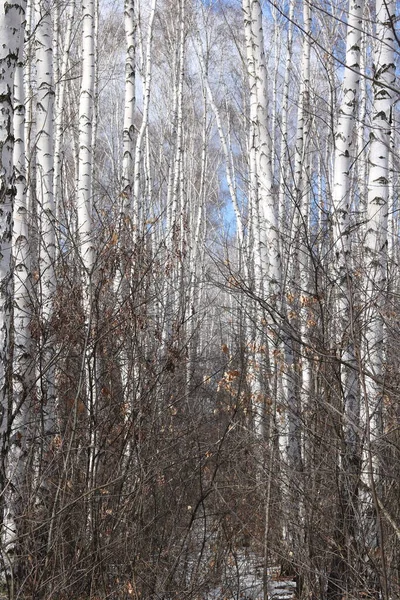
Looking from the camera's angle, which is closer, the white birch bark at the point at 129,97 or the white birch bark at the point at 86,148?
the white birch bark at the point at 86,148

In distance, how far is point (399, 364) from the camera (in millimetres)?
4586

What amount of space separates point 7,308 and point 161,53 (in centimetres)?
1699

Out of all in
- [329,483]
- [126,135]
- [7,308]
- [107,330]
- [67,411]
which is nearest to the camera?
[7,308]

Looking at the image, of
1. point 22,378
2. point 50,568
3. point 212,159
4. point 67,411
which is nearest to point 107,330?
point 22,378

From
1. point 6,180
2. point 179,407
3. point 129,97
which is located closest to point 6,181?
point 6,180

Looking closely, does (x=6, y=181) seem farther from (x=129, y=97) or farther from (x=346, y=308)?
(x=129, y=97)

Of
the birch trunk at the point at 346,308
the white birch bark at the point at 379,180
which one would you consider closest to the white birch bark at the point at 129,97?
the birch trunk at the point at 346,308

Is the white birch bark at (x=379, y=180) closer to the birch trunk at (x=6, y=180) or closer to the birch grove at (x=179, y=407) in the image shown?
the birch grove at (x=179, y=407)

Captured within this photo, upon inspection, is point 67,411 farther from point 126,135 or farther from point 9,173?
point 126,135

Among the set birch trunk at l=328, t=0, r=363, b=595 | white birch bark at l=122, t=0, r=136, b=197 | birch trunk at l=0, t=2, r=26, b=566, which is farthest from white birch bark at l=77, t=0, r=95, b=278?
birch trunk at l=0, t=2, r=26, b=566

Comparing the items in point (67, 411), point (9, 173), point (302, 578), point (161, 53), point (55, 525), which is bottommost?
point (302, 578)

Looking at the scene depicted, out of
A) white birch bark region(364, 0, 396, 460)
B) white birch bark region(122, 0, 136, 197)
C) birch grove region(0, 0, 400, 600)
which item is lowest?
birch grove region(0, 0, 400, 600)

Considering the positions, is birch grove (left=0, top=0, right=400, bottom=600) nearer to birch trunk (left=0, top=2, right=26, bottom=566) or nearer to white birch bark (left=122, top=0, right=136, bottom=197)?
birch trunk (left=0, top=2, right=26, bottom=566)

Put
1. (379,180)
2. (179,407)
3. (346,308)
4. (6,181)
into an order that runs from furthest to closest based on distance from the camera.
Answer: (179,407)
(379,180)
(346,308)
(6,181)
